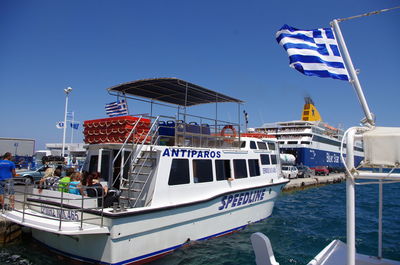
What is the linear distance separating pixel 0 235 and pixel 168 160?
17.3ft

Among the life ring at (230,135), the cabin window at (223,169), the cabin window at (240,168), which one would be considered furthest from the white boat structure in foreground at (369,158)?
the life ring at (230,135)

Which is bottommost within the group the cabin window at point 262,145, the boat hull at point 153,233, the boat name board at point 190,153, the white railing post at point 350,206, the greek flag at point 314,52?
the boat hull at point 153,233

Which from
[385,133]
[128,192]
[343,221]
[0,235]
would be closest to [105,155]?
[128,192]

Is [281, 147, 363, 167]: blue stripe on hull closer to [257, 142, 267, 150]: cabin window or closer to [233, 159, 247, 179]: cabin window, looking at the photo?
[257, 142, 267, 150]: cabin window

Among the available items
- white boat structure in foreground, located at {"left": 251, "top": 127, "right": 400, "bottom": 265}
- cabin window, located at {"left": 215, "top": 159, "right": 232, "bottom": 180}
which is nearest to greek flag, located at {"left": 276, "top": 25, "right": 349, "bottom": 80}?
white boat structure in foreground, located at {"left": 251, "top": 127, "right": 400, "bottom": 265}

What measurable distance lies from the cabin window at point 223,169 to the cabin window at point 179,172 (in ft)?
4.35

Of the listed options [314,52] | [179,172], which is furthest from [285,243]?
[314,52]

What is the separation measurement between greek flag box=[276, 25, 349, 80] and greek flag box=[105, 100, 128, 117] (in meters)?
7.44

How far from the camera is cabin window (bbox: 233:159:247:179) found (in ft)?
32.9

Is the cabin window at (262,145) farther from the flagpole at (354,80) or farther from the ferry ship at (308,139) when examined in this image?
the ferry ship at (308,139)

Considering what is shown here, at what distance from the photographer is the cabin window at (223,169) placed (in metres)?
9.27

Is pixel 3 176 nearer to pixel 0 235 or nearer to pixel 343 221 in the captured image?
pixel 0 235

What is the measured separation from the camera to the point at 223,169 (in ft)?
31.1

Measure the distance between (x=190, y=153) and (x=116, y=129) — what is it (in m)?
2.16
